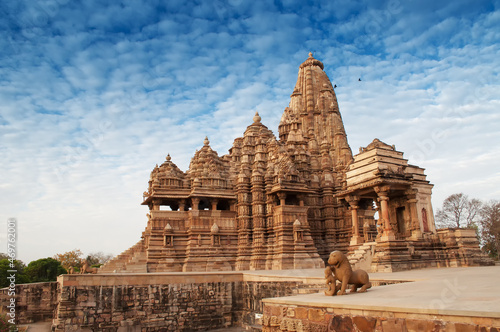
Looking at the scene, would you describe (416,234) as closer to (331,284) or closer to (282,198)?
(282,198)

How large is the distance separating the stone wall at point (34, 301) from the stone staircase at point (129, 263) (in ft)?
10.8

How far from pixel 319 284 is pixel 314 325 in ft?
23.1

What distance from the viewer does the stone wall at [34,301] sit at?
2366 centimetres

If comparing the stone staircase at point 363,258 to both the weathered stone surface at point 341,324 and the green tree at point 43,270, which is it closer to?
the weathered stone surface at point 341,324

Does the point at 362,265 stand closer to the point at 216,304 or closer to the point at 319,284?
the point at 319,284

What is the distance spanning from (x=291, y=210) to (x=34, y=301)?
698 inches

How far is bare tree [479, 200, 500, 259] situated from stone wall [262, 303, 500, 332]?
1511 inches

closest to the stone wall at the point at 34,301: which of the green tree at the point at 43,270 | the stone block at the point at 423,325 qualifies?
the green tree at the point at 43,270

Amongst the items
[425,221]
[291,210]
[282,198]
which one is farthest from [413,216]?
[282,198]

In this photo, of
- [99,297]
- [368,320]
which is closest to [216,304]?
[99,297]

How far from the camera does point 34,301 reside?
24.2m

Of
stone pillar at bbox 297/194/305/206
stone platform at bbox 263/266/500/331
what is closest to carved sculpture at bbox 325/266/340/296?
stone platform at bbox 263/266/500/331

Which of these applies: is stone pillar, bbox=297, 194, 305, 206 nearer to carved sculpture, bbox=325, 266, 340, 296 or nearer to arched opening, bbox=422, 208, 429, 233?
arched opening, bbox=422, 208, 429, 233

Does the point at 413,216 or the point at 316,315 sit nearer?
the point at 316,315
